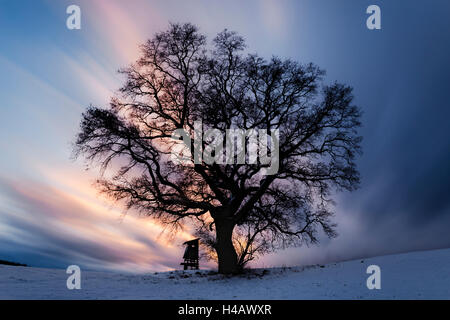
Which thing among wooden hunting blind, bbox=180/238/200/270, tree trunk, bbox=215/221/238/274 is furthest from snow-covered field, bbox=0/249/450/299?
wooden hunting blind, bbox=180/238/200/270

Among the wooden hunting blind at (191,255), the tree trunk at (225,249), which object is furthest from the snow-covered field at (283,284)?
the wooden hunting blind at (191,255)

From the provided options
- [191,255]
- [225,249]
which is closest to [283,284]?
[225,249]

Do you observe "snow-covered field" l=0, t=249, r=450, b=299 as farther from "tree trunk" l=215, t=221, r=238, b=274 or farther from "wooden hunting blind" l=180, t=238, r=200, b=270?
"wooden hunting blind" l=180, t=238, r=200, b=270

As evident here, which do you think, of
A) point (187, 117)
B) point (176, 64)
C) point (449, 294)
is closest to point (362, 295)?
point (449, 294)

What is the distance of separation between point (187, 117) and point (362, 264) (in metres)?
12.9

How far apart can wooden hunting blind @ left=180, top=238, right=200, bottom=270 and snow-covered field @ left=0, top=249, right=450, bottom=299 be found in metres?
8.11

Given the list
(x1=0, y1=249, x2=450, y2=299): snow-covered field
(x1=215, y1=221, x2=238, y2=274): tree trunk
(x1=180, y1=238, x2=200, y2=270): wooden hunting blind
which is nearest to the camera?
(x1=0, y1=249, x2=450, y2=299): snow-covered field

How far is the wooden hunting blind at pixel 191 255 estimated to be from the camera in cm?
2561

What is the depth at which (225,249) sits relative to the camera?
18.0 metres

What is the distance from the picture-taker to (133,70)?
18.4 m

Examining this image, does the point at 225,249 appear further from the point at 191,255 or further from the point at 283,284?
the point at 191,255

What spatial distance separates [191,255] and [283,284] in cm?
1325

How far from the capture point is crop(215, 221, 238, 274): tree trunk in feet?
58.4
